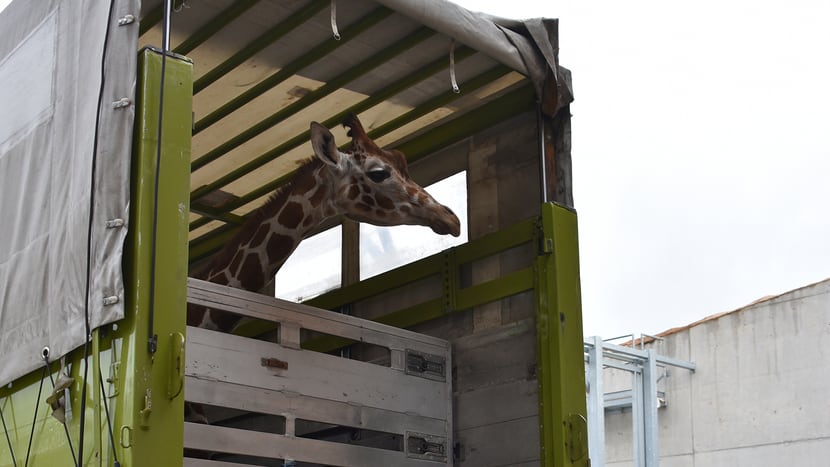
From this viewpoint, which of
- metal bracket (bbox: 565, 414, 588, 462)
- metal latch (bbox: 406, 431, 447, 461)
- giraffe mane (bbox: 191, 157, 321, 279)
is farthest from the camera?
giraffe mane (bbox: 191, 157, 321, 279)

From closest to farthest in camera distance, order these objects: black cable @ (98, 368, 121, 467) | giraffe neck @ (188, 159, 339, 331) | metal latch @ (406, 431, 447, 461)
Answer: black cable @ (98, 368, 121, 467) < metal latch @ (406, 431, 447, 461) < giraffe neck @ (188, 159, 339, 331)

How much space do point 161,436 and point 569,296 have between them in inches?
107

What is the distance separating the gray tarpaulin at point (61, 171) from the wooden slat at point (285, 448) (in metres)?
0.89

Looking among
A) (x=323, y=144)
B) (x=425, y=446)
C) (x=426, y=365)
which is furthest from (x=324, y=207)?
(x=425, y=446)

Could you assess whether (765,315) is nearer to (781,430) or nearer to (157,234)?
(781,430)

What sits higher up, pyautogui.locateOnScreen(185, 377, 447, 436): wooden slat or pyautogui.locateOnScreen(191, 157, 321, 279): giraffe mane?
pyautogui.locateOnScreen(191, 157, 321, 279): giraffe mane

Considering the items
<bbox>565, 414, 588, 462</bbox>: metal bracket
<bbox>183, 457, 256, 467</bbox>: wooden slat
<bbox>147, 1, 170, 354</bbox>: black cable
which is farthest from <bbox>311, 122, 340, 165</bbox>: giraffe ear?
<bbox>565, 414, 588, 462</bbox>: metal bracket

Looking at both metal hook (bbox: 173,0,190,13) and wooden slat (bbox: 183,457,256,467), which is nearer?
wooden slat (bbox: 183,457,256,467)

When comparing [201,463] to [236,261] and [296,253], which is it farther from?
[296,253]

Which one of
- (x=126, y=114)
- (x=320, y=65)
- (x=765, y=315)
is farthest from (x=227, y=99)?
(x=765, y=315)

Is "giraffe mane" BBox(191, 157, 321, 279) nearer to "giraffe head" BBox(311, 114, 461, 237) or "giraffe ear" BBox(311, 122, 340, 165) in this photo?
"giraffe head" BBox(311, 114, 461, 237)

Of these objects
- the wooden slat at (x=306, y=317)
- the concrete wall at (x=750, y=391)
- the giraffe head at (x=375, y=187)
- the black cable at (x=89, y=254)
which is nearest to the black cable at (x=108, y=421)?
the black cable at (x=89, y=254)

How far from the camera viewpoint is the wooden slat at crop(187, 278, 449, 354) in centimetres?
576

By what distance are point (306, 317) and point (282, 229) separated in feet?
3.77
